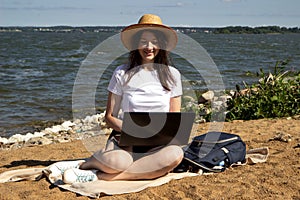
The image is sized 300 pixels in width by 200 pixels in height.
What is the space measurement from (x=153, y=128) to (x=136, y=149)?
411 millimetres

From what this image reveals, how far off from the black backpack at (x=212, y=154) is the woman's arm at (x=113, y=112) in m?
0.77

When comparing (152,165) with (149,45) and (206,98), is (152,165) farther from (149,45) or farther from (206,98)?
(206,98)

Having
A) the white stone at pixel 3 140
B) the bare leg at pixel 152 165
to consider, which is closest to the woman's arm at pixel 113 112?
the bare leg at pixel 152 165

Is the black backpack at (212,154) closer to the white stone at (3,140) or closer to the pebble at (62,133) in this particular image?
the pebble at (62,133)

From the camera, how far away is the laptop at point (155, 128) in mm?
4023

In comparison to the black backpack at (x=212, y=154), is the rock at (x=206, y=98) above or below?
below

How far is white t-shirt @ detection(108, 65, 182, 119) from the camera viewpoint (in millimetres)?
4430

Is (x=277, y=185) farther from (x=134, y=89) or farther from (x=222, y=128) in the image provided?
(x=222, y=128)

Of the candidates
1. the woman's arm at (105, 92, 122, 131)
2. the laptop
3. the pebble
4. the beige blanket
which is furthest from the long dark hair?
the pebble

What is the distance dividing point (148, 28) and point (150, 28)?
2cm

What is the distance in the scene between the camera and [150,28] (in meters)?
4.36

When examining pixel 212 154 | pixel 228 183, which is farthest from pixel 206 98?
pixel 228 183

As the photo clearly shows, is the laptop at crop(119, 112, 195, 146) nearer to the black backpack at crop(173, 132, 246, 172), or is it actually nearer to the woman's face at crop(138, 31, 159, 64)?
the black backpack at crop(173, 132, 246, 172)

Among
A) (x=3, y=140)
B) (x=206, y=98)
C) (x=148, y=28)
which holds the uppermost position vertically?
(x=148, y=28)
